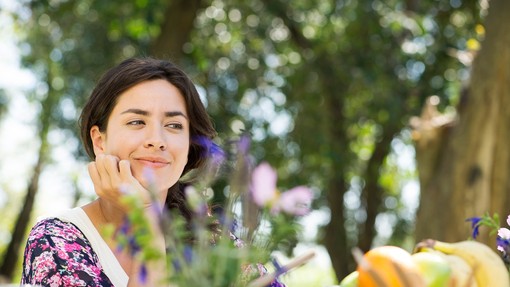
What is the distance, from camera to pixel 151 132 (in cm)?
224

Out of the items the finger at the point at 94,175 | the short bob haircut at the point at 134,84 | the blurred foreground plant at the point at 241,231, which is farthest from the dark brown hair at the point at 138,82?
the blurred foreground plant at the point at 241,231

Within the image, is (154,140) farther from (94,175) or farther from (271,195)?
(271,195)

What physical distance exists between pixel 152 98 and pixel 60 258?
1.68 feet

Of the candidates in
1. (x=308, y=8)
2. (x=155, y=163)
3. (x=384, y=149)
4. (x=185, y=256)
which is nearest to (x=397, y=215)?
(x=384, y=149)

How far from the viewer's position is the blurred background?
21.3 ft

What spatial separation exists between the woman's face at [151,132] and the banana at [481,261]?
2.62 ft

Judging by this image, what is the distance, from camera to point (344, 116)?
1190 cm

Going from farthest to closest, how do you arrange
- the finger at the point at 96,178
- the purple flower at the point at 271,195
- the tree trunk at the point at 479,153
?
the tree trunk at the point at 479,153
the finger at the point at 96,178
the purple flower at the point at 271,195

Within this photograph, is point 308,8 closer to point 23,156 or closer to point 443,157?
point 443,157

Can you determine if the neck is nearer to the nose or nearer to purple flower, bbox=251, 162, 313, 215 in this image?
the nose

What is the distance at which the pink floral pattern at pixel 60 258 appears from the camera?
6.57ft

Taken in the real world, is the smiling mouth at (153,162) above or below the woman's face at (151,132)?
below

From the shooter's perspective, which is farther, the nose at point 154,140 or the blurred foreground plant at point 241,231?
the nose at point 154,140

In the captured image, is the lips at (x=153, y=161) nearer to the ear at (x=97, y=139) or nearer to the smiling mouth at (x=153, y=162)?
the smiling mouth at (x=153, y=162)
